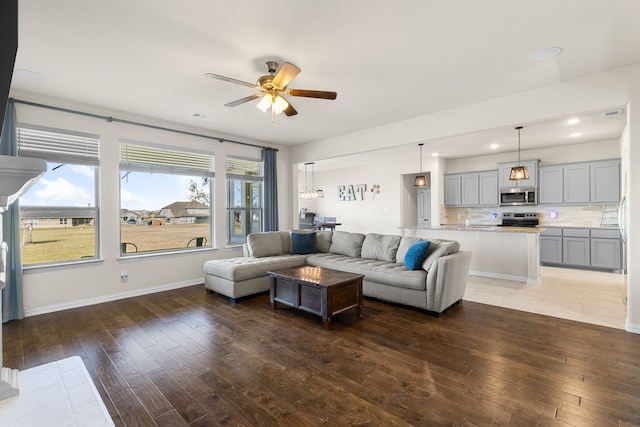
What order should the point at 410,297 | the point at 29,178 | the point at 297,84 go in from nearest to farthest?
the point at 29,178 < the point at 297,84 < the point at 410,297

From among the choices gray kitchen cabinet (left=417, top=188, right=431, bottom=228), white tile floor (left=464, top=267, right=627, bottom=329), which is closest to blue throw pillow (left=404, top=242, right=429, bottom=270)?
white tile floor (left=464, top=267, right=627, bottom=329)

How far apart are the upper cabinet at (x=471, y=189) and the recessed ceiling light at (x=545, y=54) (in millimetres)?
5006

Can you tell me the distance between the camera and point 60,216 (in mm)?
4172

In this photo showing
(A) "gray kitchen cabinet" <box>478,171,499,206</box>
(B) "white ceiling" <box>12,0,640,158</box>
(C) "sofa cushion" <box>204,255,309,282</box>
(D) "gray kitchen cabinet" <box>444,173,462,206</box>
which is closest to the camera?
(B) "white ceiling" <box>12,0,640,158</box>

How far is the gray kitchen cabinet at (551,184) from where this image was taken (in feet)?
22.3

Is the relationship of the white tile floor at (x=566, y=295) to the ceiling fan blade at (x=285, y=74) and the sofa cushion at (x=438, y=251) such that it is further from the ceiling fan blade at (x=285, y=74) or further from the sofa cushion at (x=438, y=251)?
the ceiling fan blade at (x=285, y=74)

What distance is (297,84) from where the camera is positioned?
12.0 feet

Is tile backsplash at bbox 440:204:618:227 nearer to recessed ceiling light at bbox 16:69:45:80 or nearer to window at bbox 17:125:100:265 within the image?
window at bbox 17:125:100:265

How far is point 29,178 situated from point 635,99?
16.0 feet

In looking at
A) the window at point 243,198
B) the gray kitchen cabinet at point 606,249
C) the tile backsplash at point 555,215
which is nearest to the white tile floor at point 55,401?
the window at point 243,198

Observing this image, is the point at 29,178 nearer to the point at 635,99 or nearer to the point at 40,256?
the point at 40,256

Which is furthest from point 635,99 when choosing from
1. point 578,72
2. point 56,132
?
point 56,132

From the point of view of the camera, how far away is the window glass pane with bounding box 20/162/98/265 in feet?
13.1

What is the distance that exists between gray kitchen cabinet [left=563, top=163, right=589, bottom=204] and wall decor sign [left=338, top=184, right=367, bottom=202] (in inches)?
197
